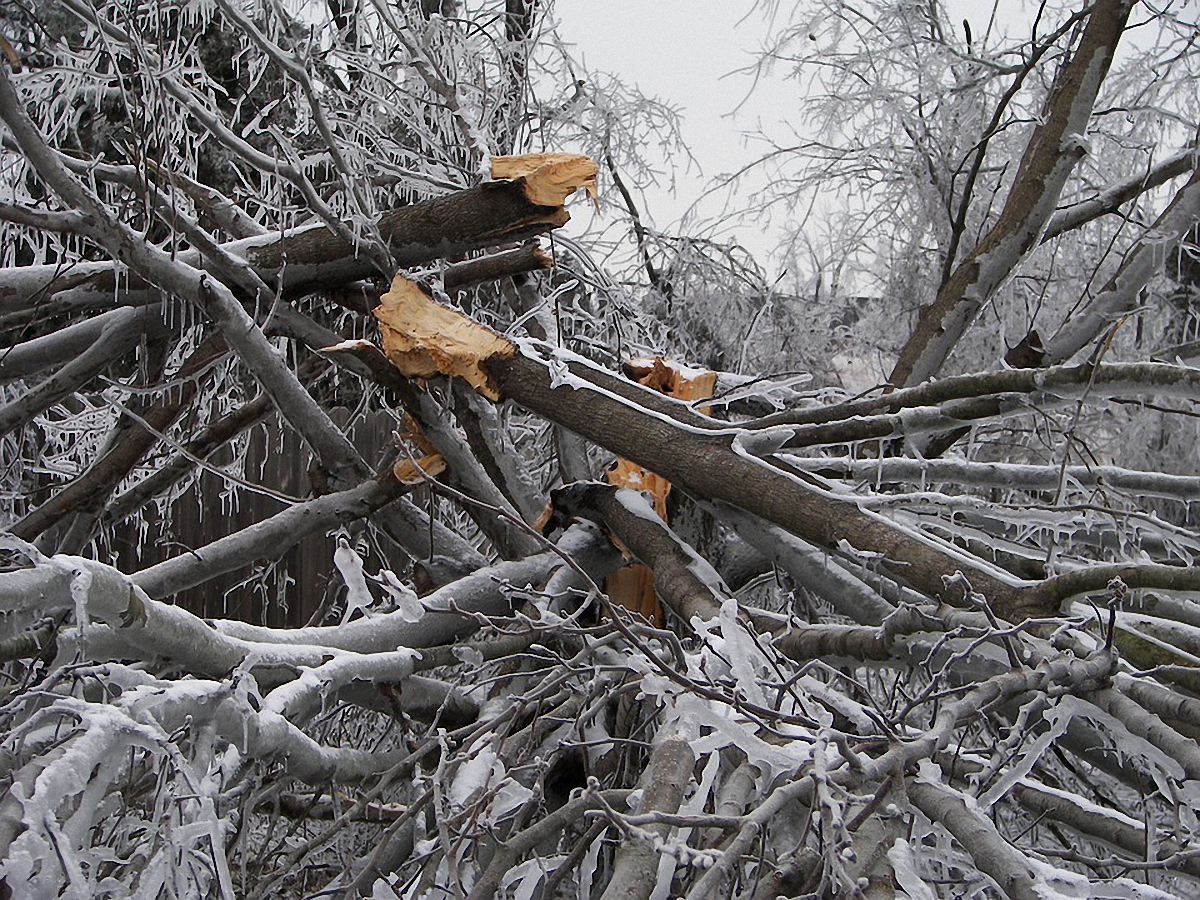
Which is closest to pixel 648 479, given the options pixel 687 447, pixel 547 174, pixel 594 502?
pixel 594 502

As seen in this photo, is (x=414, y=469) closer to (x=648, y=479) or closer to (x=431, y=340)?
(x=431, y=340)

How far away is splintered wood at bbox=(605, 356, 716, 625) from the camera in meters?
3.02

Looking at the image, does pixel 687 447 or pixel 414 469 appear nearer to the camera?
pixel 687 447

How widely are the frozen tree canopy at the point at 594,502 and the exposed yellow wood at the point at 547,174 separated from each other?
1 cm

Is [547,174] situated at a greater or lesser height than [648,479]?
greater

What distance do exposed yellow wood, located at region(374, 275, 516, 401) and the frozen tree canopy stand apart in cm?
1

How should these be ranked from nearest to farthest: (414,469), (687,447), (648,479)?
1. (687,447)
2. (414,469)
3. (648,479)

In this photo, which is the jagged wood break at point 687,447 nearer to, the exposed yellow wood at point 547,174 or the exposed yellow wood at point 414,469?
the exposed yellow wood at point 414,469

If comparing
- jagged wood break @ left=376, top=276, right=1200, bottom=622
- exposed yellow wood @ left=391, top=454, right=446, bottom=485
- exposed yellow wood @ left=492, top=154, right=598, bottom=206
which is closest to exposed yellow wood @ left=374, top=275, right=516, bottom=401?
jagged wood break @ left=376, top=276, right=1200, bottom=622

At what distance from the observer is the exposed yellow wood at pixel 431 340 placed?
9.66ft

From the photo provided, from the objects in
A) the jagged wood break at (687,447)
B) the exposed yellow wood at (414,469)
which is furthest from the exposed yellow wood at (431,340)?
the exposed yellow wood at (414,469)

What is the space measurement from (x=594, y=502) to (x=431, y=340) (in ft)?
2.04

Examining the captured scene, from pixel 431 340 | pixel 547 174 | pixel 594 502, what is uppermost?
pixel 547 174

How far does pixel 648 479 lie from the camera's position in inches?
120
